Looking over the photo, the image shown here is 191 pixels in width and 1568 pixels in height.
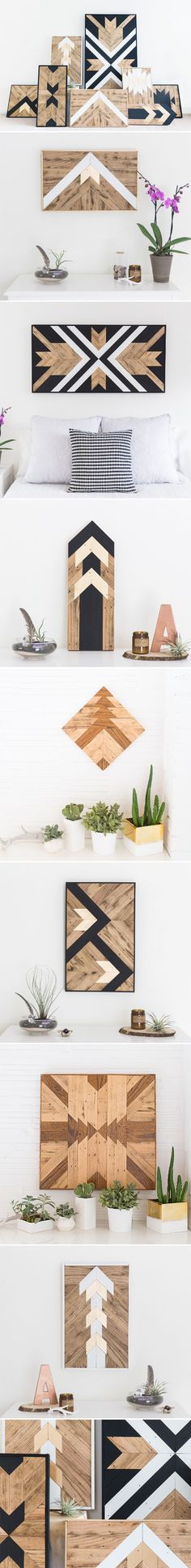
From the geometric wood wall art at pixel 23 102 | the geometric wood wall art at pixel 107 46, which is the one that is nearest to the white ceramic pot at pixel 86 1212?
the geometric wood wall art at pixel 23 102

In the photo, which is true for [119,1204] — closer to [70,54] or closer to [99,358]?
[99,358]

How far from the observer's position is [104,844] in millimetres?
4754

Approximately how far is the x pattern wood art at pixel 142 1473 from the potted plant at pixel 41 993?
104 centimetres

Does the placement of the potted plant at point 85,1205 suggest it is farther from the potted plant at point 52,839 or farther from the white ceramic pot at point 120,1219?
the potted plant at point 52,839

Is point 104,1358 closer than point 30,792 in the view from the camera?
Yes

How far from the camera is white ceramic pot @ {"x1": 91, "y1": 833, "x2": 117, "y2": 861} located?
186 inches

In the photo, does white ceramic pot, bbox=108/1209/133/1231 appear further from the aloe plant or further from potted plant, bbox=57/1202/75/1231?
the aloe plant

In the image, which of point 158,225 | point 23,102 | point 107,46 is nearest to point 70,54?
point 107,46

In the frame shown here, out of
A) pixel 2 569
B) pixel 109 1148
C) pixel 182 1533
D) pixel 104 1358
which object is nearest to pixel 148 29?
pixel 2 569

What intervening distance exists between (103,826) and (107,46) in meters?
2.55

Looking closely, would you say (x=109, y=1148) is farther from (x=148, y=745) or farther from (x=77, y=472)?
(x=77, y=472)

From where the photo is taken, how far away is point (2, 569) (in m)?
4.77

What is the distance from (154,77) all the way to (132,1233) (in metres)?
3.35

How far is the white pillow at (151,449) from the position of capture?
17.8ft
